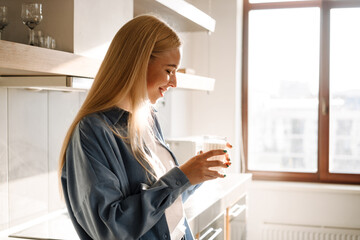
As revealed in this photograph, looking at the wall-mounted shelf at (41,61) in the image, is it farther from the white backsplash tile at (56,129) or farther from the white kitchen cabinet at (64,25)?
the white backsplash tile at (56,129)

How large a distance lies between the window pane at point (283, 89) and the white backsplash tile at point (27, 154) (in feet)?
7.50

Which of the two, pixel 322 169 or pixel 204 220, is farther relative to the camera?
pixel 322 169

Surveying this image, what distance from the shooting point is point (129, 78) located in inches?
48.9

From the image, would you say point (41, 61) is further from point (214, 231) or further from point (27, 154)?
point (214, 231)

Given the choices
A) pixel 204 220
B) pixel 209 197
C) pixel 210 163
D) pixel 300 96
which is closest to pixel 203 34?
pixel 300 96

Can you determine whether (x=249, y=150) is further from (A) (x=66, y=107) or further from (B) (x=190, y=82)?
(A) (x=66, y=107)

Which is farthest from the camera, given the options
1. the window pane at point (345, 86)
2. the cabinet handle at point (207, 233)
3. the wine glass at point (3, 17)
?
the window pane at point (345, 86)

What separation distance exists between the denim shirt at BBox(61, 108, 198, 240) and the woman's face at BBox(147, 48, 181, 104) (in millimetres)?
125

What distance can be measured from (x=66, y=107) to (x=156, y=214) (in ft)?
3.84

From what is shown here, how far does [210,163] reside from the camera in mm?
1241

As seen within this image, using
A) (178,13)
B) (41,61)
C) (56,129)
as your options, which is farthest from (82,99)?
(41,61)

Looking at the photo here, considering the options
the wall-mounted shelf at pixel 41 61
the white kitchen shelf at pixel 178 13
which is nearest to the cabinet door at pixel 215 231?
the wall-mounted shelf at pixel 41 61

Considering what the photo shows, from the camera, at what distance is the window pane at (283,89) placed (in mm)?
3896

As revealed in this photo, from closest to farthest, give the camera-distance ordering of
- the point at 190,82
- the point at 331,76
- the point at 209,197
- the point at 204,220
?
1. the point at 204,220
2. the point at 209,197
3. the point at 190,82
4. the point at 331,76
